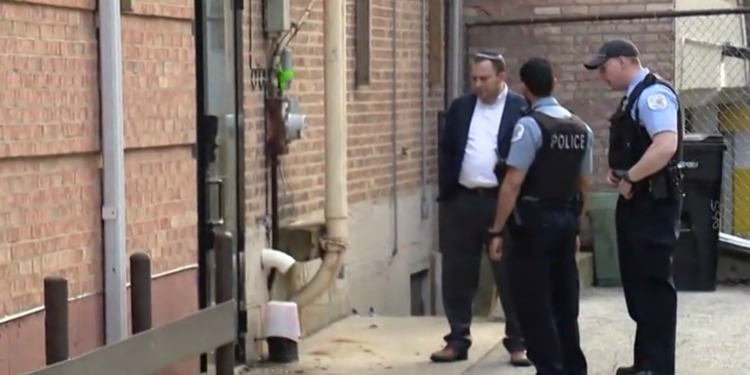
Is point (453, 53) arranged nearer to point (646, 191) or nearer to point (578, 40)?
point (578, 40)

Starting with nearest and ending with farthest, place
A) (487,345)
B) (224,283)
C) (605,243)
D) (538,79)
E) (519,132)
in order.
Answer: (224,283)
(519,132)
(538,79)
(487,345)
(605,243)

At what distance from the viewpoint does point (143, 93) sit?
6820mm

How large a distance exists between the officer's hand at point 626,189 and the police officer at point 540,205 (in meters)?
0.23

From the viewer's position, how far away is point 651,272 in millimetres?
7531

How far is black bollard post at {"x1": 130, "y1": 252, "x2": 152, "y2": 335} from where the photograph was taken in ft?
17.1

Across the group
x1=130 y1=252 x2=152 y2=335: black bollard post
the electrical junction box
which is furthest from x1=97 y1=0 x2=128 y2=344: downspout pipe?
the electrical junction box

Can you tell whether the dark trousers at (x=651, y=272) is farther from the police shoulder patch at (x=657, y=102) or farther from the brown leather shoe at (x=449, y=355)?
the brown leather shoe at (x=449, y=355)

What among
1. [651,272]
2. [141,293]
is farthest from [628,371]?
[141,293]

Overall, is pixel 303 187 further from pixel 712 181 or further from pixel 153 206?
pixel 712 181

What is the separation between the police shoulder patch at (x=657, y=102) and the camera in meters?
7.36

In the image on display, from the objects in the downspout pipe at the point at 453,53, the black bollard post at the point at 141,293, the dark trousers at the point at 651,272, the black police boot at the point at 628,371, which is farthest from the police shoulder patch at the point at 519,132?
the downspout pipe at the point at 453,53

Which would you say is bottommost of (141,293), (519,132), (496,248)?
(496,248)

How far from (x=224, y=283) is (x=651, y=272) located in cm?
257

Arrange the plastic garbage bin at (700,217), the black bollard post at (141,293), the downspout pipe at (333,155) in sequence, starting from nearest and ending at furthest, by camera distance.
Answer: the black bollard post at (141,293) < the downspout pipe at (333,155) < the plastic garbage bin at (700,217)
